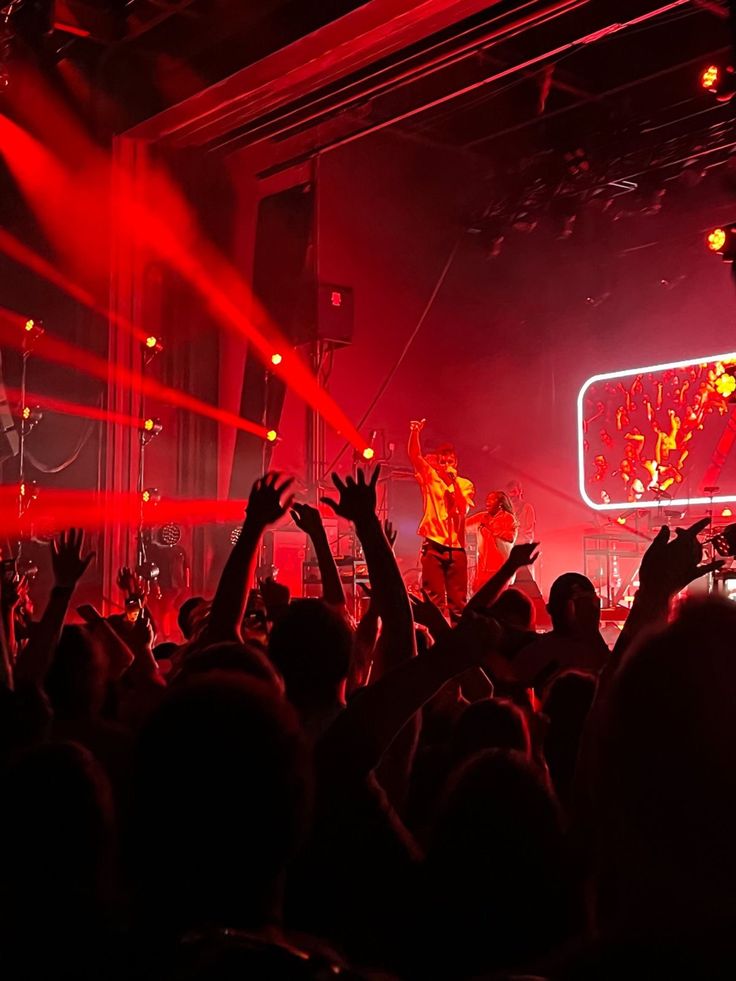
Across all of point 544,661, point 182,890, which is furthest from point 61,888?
point 544,661

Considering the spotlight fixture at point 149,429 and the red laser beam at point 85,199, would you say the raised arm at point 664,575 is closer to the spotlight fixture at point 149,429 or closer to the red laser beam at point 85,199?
the spotlight fixture at point 149,429

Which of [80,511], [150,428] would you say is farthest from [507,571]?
[80,511]

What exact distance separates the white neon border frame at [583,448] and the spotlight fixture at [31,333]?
7705 millimetres

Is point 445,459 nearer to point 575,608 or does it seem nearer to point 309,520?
point 575,608

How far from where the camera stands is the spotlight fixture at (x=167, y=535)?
10.8 metres

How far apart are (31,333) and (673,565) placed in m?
9.64

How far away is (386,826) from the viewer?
156 cm

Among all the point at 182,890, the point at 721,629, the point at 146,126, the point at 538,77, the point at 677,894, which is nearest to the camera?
the point at 677,894

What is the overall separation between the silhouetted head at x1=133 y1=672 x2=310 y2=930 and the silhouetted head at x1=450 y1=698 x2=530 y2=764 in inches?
29.3

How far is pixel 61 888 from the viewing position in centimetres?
132

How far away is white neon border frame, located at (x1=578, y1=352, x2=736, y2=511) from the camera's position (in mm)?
13445

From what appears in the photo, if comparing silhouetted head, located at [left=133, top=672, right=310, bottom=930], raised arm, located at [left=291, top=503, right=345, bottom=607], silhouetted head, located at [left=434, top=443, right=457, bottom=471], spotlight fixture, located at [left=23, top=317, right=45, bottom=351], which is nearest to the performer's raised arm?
silhouetted head, located at [left=434, top=443, right=457, bottom=471]

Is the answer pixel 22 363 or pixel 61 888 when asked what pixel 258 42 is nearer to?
pixel 22 363

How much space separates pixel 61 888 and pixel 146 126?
988 centimetres
